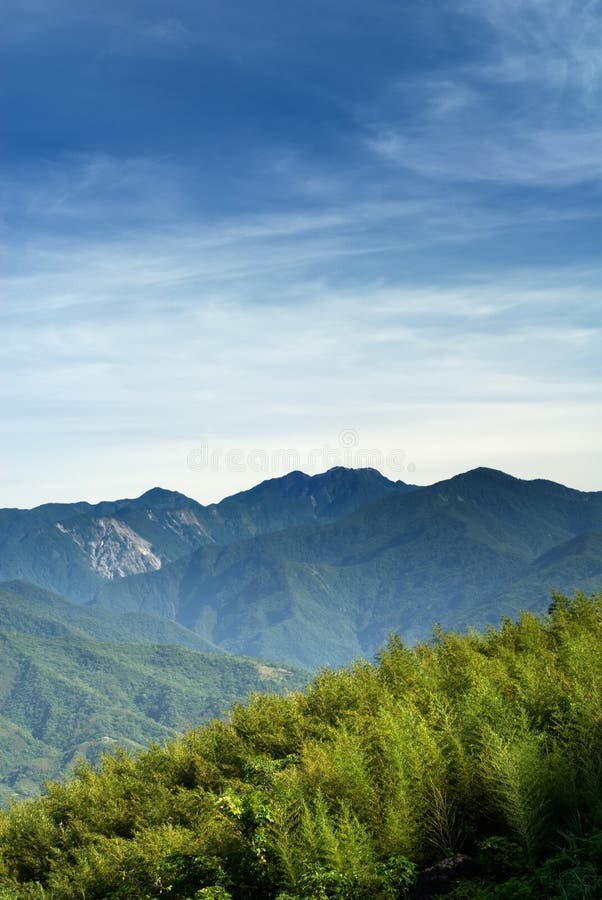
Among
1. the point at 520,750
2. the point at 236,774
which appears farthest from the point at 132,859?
the point at 520,750

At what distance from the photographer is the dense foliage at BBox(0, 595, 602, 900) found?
87.7ft

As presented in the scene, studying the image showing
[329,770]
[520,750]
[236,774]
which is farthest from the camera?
[236,774]

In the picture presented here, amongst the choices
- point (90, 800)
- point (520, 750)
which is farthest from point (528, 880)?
point (90, 800)

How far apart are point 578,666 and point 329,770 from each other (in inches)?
551

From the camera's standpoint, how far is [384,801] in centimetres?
3206

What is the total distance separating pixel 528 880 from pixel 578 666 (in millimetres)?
16889

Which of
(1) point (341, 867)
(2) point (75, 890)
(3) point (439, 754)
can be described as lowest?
(2) point (75, 890)

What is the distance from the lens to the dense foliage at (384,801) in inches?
1052

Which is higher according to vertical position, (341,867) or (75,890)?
(341,867)

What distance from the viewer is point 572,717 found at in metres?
32.4

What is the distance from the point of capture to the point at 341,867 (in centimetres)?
2677

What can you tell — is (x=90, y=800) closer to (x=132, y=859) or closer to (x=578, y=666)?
(x=132, y=859)

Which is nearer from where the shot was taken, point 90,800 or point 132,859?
point 132,859

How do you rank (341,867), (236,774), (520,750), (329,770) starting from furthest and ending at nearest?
(236,774) < (329,770) < (520,750) < (341,867)
